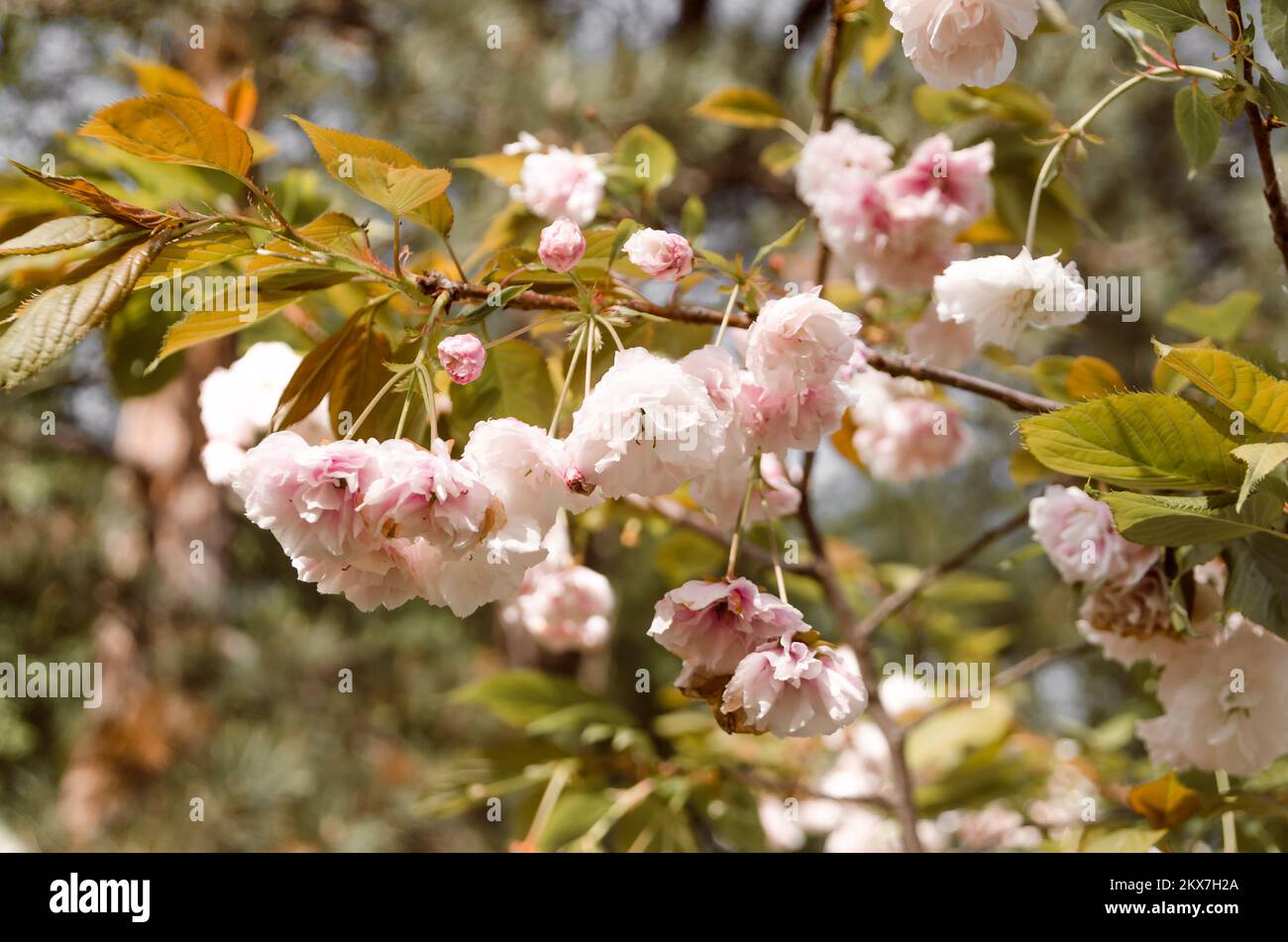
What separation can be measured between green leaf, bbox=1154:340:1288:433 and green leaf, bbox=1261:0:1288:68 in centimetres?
9

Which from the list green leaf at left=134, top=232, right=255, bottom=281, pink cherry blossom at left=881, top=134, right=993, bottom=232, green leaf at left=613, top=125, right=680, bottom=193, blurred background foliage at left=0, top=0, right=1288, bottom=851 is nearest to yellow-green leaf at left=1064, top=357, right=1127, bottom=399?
blurred background foliage at left=0, top=0, right=1288, bottom=851

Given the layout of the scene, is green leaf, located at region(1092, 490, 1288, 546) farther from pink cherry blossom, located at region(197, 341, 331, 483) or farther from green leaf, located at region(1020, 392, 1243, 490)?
pink cherry blossom, located at region(197, 341, 331, 483)

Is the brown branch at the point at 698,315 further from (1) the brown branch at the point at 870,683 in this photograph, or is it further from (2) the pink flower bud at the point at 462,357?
(1) the brown branch at the point at 870,683

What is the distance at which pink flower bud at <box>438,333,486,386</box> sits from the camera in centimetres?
34

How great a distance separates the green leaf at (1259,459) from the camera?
303 mm

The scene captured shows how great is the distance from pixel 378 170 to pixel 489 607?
5.80 feet

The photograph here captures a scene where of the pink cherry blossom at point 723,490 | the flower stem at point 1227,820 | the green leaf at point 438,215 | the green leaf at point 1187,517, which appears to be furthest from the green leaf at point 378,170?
the flower stem at point 1227,820

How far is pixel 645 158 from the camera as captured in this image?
1.97ft

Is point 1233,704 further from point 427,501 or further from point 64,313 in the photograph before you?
point 64,313

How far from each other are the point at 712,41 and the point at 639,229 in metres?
1.86
